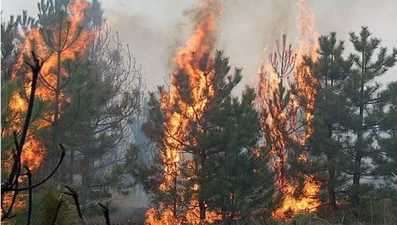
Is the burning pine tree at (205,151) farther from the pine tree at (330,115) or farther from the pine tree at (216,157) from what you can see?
the pine tree at (330,115)

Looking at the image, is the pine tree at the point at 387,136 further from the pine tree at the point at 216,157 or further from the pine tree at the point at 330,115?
the pine tree at the point at 216,157

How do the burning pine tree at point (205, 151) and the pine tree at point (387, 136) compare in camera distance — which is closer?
the burning pine tree at point (205, 151)

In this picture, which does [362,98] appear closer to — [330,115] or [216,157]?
[330,115]

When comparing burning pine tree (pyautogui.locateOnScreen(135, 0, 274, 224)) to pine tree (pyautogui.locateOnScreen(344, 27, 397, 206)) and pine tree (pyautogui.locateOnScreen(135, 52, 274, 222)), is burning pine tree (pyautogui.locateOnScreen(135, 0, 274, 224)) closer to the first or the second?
pine tree (pyautogui.locateOnScreen(135, 52, 274, 222))

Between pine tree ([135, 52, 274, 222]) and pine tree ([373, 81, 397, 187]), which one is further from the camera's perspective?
pine tree ([373, 81, 397, 187])

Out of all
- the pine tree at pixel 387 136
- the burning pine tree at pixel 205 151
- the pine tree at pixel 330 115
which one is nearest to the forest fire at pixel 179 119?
the burning pine tree at pixel 205 151

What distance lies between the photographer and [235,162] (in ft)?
39.6

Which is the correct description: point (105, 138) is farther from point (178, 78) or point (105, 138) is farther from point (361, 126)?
point (361, 126)

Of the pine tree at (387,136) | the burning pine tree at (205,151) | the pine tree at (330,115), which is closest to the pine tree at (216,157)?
the burning pine tree at (205,151)

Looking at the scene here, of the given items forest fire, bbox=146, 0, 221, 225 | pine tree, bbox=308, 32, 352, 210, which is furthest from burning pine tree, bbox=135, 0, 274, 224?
pine tree, bbox=308, 32, 352, 210

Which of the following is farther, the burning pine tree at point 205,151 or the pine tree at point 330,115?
the pine tree at point 330,115

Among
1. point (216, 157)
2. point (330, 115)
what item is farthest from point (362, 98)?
point (216, 157)

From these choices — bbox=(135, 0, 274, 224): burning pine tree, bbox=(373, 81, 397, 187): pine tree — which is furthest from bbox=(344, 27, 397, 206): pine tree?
bbox=(135, 0, 274, 224): burning pine tree

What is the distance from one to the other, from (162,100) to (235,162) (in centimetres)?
275
